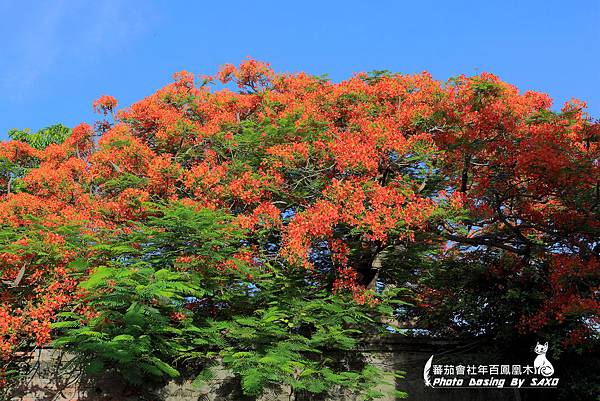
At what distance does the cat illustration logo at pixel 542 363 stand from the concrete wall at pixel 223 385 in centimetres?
166

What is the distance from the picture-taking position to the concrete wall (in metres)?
12.9

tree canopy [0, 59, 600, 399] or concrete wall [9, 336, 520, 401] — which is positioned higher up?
tree canopy [0, 59, 600, 399]

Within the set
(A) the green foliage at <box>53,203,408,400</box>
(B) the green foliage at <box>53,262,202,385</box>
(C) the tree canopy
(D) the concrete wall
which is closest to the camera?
(B) the green foliage at <box>53,262,202,385</box>

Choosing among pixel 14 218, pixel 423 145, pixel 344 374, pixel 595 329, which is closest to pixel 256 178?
pixel 423 145

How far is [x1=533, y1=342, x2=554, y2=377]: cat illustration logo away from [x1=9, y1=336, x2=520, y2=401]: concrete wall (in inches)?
65.3

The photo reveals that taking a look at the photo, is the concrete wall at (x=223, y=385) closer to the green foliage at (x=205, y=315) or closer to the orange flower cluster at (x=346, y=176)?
the green foliage at (x=205, y=315)

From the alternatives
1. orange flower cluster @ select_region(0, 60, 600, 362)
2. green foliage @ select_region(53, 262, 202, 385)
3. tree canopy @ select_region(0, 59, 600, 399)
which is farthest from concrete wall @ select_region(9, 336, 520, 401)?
green foliage @ select_region(53, 262, 202, 385)

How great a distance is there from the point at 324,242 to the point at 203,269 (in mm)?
2788

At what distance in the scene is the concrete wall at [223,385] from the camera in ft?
42.2

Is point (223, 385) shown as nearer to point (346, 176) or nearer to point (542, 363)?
point (346, 176)

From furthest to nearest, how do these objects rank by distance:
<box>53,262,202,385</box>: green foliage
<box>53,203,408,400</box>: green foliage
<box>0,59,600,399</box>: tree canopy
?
<box>0,59,600,399</box>: tree canopy, <box>53,203,408,400</box>: green foliage, <box>53,262,202,385</box>: green foliage

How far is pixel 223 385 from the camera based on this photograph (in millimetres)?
12852

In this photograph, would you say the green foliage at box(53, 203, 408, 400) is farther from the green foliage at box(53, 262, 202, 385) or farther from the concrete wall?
the concrete wall

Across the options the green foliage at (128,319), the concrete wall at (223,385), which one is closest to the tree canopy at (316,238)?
the green foliage at (128,319)
